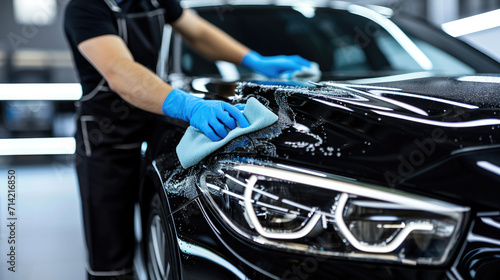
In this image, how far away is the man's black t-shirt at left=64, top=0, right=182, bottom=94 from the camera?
1534mm

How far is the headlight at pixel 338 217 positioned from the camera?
788 millimetres

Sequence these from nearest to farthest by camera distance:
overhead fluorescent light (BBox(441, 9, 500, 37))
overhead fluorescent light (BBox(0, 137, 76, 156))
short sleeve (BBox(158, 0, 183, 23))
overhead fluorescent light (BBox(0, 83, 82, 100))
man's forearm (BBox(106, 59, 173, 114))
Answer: man's forearm (BBox(106, 59, 173, 114)), short sleeve (BBox(158, 0, 183, 23)), overhead fluorescent light (BBox(441, 9, 500, 37)), overhead fluorescent light (BBox(0, 137, 76, 156)), overhead fluorescent light (BBox(0, 83, 82, 100))

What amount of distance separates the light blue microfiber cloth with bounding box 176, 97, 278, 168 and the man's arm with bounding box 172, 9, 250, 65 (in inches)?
37.5

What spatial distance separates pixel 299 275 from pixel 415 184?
0.24 metres

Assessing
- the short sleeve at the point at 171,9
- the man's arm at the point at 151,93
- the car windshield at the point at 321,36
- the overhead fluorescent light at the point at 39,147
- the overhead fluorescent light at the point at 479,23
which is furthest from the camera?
the overhead fluorescent light at the point at 39,147

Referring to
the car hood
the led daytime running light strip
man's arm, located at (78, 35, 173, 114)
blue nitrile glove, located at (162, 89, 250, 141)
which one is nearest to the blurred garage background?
man's arm, located at (78, 35, 173, 114)

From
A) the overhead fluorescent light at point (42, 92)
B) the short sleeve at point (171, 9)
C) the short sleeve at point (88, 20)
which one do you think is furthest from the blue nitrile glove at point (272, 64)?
the overhead fluorescent light at point (42, 92)

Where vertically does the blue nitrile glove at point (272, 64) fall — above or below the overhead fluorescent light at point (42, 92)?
above

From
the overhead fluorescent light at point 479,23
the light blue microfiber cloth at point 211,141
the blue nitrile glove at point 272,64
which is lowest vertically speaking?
the light blue microfiber cloth at point 211,141

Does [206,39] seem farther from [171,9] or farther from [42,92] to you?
[42,92]

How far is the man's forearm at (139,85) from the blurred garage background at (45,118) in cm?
109

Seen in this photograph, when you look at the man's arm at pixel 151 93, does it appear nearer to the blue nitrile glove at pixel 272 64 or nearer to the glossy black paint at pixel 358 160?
the glossy black paint at pixel 358 160

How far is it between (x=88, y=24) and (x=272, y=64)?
760 millimetres

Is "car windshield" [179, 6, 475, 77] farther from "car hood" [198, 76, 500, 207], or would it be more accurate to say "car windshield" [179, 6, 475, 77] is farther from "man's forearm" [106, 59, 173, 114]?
"car hood" [198, 76, 500, 207]
